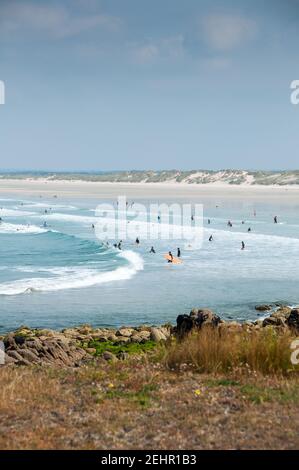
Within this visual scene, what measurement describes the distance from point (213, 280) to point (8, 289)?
10161mm

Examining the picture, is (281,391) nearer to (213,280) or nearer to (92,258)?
(213,280)

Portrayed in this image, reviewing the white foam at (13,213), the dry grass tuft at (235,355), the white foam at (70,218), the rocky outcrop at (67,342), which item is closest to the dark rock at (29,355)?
the rocky outcrop at (67,342)

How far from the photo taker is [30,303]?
2441 cm

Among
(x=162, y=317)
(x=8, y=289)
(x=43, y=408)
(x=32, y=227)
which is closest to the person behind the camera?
(x=43, y=408)

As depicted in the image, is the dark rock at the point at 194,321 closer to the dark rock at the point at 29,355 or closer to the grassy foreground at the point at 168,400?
the dark rock at the point at 29,355

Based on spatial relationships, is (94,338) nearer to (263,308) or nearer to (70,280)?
(263,308)

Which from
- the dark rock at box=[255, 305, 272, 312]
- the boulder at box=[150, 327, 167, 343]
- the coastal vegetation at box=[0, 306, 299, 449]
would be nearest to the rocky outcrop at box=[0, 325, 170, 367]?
the boulder at box=[150, 327, 167, 343]

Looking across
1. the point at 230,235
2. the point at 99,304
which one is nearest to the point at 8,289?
the point at 99,304

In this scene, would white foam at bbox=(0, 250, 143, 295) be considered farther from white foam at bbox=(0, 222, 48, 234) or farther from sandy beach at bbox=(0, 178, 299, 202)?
sandy beach at bbox=(0, 178, 299, 202)

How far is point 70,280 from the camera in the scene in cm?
2989

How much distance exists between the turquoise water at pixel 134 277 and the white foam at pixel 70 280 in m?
0.05

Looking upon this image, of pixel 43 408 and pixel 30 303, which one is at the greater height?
pixel 43 408

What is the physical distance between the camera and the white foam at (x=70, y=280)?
2736 cm

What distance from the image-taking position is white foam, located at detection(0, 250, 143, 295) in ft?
89.8
